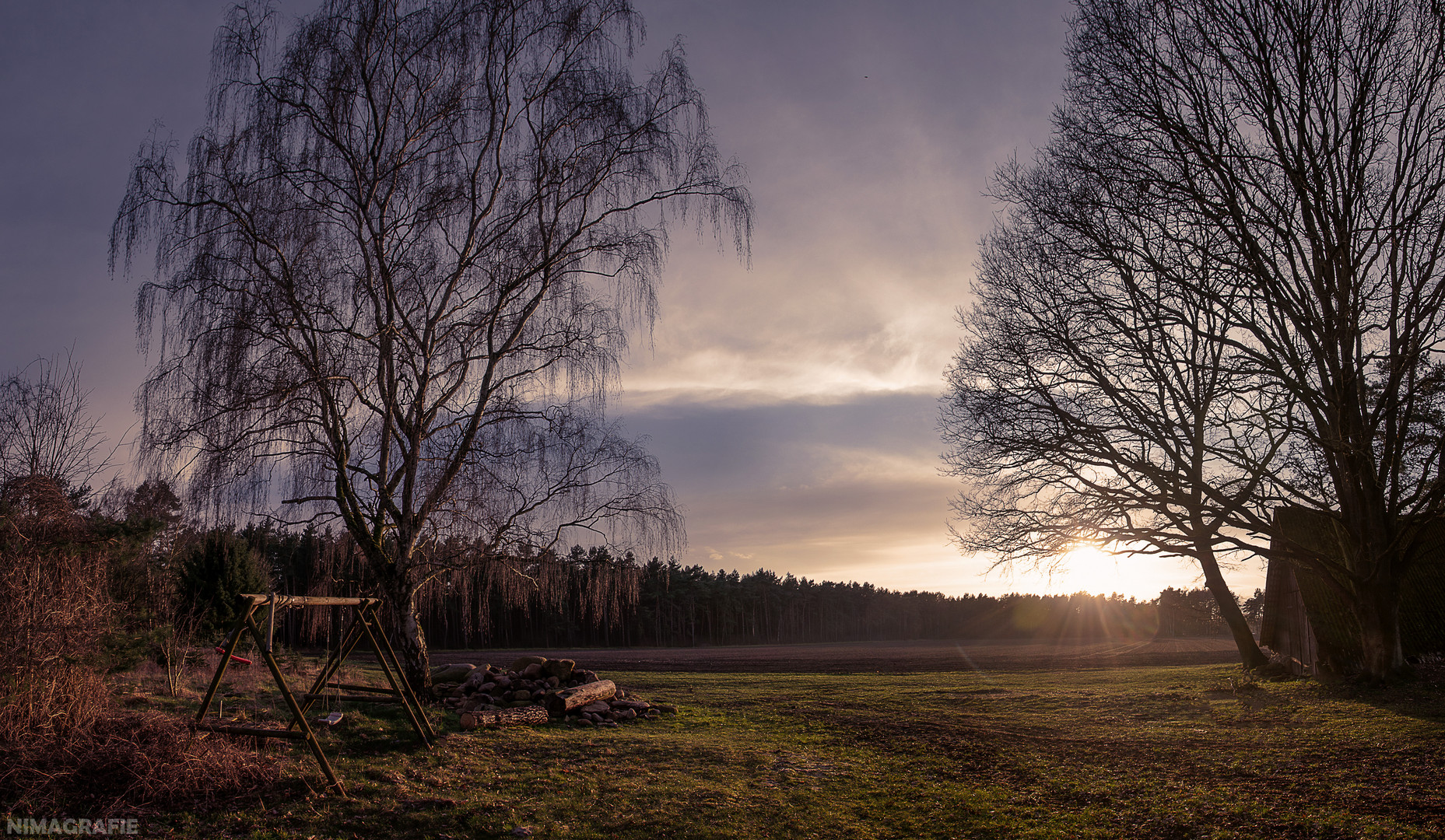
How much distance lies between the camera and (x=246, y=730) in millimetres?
7055

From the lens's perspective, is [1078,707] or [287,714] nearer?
[287,714]

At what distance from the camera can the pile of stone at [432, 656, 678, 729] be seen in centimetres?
1361

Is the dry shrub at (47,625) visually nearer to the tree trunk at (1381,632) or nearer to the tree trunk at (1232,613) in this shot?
the tree trunk at (1381,632)

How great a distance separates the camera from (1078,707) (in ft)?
54.7

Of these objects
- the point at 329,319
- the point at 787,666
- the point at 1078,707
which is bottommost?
the point at 787,666

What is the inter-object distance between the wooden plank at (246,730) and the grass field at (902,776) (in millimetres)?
569

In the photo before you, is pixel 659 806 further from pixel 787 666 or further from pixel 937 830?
pixel 787 666

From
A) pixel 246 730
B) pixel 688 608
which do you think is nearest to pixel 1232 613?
pixel 246 730

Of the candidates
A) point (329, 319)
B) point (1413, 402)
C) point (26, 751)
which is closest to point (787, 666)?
point (1413, 402)

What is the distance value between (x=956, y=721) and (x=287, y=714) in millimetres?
12996

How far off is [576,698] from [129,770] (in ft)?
28.5

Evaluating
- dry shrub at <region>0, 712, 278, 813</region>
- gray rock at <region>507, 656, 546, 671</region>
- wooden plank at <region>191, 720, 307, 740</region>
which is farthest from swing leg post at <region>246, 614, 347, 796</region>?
gray rock at <region>507, 656, 546, 671</region>

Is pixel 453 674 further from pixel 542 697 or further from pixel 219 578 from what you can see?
pixel 219 578

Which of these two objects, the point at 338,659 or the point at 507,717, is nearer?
the point at 338,659
